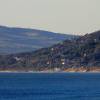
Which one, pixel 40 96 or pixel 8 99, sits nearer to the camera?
pixel 8 99

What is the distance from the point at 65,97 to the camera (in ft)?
438

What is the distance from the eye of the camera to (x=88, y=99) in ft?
408

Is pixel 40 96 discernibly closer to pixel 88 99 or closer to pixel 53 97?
Answer: pixel 53 97

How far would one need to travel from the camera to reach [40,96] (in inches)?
5472

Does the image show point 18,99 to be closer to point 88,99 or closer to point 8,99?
point 8,99

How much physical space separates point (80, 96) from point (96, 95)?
3.60 metres

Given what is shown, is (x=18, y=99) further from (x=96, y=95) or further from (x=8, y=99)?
(x=96, y=95)

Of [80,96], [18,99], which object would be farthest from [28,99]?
[80,96]

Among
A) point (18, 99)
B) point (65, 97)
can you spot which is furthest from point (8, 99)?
point (65, 97)

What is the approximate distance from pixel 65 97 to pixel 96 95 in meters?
6.25

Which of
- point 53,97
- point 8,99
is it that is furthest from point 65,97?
point 8,99

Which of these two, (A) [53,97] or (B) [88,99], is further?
(A) [53,97]

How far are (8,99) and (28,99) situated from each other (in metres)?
3.87

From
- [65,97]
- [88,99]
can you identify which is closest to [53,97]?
[65,97]
